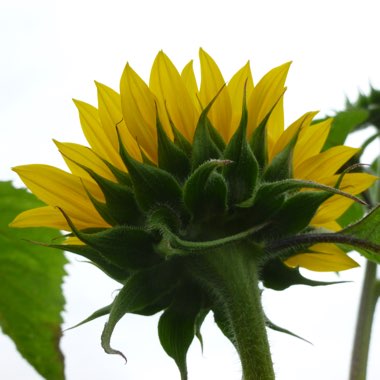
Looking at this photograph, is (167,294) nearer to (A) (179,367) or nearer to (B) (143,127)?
(A) (179,367)

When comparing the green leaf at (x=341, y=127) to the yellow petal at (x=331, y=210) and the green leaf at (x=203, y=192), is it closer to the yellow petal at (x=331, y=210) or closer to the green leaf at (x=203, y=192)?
the yellow petal at (x=331, y=210)

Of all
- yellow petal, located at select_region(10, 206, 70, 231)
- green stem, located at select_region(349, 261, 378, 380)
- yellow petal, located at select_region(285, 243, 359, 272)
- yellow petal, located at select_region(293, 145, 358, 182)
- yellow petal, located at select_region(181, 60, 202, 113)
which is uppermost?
yellow petal, located at select_region(181, 60, 202, 113)

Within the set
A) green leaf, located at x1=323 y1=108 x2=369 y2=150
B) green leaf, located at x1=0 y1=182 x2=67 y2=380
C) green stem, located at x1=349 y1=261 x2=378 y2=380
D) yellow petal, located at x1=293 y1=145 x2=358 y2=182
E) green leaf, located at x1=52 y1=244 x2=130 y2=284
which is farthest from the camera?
green leaf, located at x1=323 y1=108 x2=369 y2=150

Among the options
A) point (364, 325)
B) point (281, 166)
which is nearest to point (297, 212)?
point (281, 166)

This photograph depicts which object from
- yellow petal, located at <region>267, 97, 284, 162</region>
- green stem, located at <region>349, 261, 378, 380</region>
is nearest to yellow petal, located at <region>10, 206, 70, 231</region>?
yellow petal, located at <region>267, 97, 284, 162</region>

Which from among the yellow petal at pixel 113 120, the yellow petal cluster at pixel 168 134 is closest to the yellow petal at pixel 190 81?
the yellow petal cluster at pixel 168 134

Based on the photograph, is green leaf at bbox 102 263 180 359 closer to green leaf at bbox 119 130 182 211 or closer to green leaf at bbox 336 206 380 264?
green leaf at bbox 119 130 182 211
